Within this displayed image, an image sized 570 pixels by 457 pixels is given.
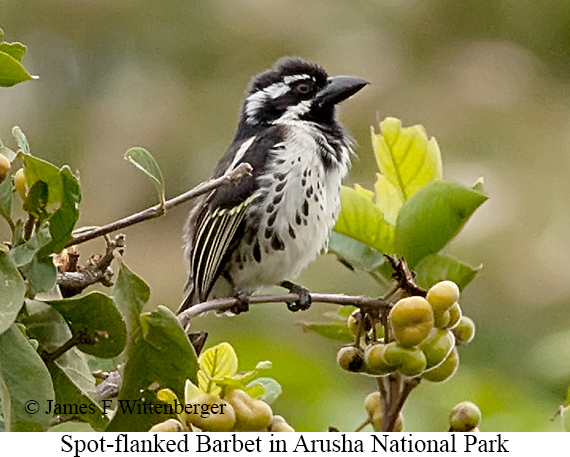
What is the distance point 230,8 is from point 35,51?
45 centimetres

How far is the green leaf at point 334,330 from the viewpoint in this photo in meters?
0.95

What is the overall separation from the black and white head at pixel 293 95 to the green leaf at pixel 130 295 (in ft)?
3.00

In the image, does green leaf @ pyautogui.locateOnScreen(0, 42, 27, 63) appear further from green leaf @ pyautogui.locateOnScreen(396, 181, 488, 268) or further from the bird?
the bird

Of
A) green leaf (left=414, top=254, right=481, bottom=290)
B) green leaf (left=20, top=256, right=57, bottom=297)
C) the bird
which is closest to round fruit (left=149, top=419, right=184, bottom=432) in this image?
green leaf (left=20, top=256, right=57, bottom=297)

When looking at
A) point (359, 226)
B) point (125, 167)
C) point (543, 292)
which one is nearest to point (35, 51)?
point (125, 167)

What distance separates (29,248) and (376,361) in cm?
27

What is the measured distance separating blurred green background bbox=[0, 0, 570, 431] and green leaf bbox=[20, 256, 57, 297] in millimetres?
1056

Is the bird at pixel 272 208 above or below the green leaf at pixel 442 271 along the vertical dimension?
below

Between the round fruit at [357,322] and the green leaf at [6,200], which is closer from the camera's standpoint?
the green leaf at [6,200]

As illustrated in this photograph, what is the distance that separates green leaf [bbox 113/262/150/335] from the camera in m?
0.78

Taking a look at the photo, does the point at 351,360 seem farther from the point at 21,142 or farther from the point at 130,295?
the point at 21,142

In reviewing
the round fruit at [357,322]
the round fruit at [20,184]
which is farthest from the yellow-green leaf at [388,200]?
the round fruit at [20,184]

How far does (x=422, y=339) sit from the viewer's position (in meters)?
0.81

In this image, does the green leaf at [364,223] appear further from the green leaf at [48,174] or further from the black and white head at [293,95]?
→ the black and white head at [293,95]
